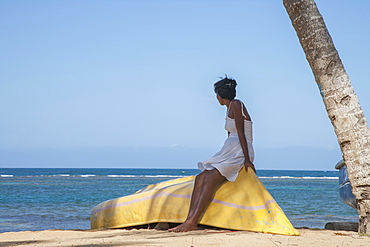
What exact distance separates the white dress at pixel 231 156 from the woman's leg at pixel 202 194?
81 millimetres

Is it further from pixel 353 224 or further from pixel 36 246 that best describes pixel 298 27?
pixel 36 246

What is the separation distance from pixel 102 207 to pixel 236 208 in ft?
6.67

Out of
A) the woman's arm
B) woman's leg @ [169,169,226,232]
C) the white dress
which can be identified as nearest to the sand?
woman's leg @ [169,169,226,232]

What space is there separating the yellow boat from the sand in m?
0.22

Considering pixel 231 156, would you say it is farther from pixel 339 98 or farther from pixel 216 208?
pixel 339 98

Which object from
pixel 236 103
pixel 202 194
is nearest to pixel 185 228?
pixel 202 194

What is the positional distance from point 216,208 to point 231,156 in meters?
0.64

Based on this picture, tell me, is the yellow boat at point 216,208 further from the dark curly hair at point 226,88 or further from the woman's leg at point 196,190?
the dark curly hair at point 226,88

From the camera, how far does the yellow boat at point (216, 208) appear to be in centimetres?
523

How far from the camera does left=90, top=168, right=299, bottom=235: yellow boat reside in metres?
5.23

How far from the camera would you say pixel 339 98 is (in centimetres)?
499

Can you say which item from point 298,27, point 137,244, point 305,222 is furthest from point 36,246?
point 305,222

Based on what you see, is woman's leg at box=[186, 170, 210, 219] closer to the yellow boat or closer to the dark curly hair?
the yellow boat

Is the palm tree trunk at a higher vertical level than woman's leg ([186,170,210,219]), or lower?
higher
